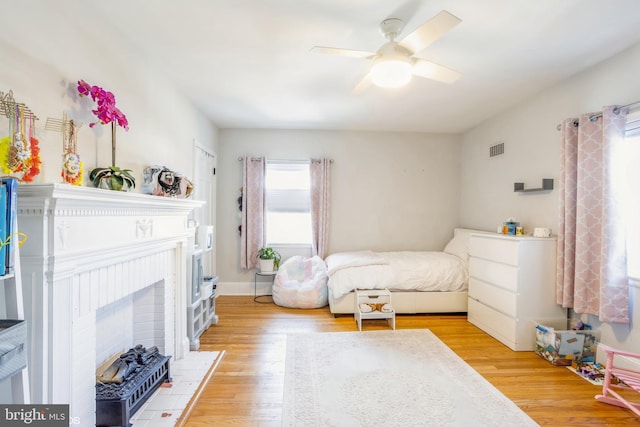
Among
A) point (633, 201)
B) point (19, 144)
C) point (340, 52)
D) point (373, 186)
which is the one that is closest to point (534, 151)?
point (633, 201)

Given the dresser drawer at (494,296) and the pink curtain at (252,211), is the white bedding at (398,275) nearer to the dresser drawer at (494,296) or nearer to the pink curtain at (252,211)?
the dresser drawer at (494,296)

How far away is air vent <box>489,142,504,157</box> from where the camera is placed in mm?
3953

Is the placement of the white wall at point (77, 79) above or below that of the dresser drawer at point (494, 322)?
above

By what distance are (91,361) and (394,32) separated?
2.67 m

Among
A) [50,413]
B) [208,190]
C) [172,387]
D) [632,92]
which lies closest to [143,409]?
[172,387]

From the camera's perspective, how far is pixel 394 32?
2.05m

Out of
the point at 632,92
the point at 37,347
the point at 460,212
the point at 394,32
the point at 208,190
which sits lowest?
the point at 37,347

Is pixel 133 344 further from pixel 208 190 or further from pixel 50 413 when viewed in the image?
pixel 208 190

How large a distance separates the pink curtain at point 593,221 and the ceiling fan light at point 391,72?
1723 mm

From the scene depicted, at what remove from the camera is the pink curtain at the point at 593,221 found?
237 cm

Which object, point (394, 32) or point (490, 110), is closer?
point (394, 32)

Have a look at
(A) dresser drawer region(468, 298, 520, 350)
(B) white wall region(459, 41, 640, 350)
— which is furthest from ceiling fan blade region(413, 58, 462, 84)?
(A) dresser drawer region(468, 298, 520, 350)

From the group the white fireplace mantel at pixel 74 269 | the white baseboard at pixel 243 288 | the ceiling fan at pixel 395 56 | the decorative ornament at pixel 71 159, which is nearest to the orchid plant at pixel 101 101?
the decorative ornament at pixel 71 159

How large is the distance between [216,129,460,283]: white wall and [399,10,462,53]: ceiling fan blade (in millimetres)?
2909
